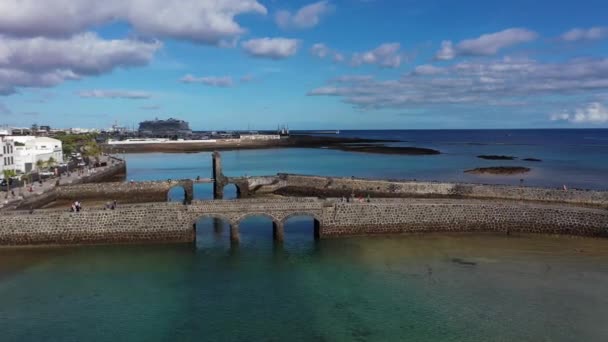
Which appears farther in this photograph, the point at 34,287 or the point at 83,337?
the point at 34,287

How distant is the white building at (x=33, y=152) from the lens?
57031mm

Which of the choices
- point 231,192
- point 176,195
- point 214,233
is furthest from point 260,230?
point 176,195

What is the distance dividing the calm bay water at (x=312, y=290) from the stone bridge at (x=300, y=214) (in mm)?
984

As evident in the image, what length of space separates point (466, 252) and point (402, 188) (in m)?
20.4

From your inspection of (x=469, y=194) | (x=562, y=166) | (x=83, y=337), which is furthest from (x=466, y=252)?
(x=562, y=166)

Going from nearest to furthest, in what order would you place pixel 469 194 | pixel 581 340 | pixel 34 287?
pixel 581 340, pixel 34 287, pixel 469 194

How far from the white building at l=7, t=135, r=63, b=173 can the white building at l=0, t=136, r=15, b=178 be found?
118cm

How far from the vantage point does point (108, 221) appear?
98.7ft

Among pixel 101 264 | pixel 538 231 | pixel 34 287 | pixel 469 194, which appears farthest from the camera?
pixel 469 194

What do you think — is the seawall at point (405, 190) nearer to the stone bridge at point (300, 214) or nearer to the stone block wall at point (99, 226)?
the stone bridge at point (300, 214)

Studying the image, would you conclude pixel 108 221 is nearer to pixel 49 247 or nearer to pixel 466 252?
pixel 49 247

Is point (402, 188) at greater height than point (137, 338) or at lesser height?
greater

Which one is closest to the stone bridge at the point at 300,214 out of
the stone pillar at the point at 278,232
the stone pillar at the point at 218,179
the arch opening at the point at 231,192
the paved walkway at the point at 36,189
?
the stone pillar at the point at 278,232

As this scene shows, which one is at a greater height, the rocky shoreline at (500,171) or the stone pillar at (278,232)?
the rocky shoreline at (500,171)
